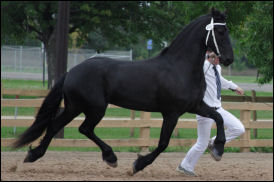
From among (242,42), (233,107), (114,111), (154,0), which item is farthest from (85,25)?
(233,107)

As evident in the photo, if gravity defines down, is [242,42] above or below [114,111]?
above

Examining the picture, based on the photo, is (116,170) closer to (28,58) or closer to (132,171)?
(132,171)

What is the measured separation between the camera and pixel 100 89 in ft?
22.5

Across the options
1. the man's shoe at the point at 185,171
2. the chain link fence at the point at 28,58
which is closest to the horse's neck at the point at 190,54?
the man's shoe at the point at 185,171

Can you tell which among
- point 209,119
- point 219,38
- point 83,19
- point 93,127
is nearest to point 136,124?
point 209,119

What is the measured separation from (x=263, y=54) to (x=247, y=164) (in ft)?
15.9

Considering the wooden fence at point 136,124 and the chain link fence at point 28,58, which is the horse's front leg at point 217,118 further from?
the chain link fence at point 28,58

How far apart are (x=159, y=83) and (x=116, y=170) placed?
1697mm

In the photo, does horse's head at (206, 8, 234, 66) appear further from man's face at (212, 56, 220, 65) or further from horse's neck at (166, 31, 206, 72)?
man's face at (212, 56, 220, 65)

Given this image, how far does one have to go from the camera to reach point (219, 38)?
6.64 meters

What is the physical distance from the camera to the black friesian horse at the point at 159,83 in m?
6.68

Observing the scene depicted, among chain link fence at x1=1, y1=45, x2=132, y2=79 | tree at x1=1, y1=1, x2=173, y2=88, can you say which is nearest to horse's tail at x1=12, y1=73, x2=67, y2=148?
tree at x1=1, y1=1, x2=173, y2=88

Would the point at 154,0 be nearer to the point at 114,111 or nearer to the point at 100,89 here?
the point at 114,111

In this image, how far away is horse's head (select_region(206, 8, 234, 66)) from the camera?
6.63 m
